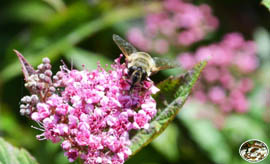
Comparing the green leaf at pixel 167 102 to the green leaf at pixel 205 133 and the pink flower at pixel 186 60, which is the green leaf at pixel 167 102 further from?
the pink flower at pixel 186 60

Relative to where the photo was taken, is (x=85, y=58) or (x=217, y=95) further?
(x=85, y=58)

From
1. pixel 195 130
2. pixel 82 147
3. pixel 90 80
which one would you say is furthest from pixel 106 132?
pixel 195 130

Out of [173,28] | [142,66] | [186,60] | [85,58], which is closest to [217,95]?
[186,60]

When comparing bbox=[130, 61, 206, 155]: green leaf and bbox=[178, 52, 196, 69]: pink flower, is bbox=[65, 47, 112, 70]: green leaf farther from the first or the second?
bbox=[130, 61, 206, 155]: green leaf

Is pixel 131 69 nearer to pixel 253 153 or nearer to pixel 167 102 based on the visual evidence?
pixel 167 102

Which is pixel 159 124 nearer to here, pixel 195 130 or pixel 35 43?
pixel 195 130
